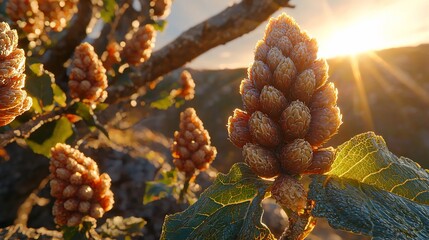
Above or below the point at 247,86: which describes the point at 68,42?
below

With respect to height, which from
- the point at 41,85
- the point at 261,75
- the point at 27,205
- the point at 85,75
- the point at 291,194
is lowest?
the point at 27,205

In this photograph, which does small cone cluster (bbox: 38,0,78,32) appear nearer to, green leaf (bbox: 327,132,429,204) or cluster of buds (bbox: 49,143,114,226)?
cluster of buds (bbox: 49,143,114,226)

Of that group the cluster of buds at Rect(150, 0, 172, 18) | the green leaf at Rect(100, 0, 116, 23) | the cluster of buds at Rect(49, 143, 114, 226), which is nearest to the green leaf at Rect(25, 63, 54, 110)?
the cluster of buds at Rect(49, 143, 114, 226)

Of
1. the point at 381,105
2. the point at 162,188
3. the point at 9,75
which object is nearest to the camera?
the point at 9,75

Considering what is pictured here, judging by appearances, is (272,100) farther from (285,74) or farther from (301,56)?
(301,56)

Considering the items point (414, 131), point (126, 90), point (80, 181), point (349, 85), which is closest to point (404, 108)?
point (414, 131)

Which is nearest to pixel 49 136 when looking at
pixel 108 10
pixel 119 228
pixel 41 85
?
pixel 41 85

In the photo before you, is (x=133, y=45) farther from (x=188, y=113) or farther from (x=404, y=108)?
(x=404, y=108)

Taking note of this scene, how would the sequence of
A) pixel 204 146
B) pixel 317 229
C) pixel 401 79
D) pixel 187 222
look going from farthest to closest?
pixel 401 79
pixel 317 229
pixel 204 146
pixel 187 222
